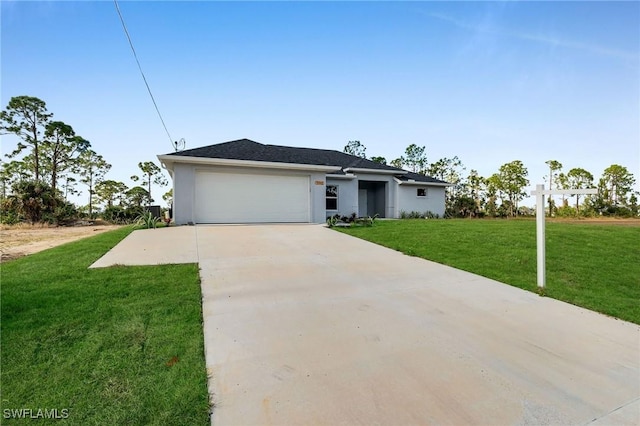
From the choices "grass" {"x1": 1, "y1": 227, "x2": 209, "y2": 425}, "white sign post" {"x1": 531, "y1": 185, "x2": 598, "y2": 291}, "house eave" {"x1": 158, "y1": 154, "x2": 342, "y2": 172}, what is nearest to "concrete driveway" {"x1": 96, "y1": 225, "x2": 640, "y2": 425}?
"grass" {"x1": 1, "y1": 227, "x2": 209, "y2": 425}

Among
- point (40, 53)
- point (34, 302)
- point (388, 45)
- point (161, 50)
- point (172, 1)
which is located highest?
point (388, 45)

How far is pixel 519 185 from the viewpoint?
87.4 feet

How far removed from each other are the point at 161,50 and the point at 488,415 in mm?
11677

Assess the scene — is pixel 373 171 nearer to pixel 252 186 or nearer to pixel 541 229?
pixel 252 186

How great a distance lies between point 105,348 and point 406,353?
8.80 ft

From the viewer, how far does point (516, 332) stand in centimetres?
308

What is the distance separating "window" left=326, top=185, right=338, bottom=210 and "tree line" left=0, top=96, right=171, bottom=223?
53.6 ft

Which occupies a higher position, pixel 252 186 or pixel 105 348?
pixel 252 186

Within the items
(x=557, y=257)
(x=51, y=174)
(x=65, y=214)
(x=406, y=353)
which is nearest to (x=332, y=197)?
(x=557, y=257)

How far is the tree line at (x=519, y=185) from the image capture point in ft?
82.6

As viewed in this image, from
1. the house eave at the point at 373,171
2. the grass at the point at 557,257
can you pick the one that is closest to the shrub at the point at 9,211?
the house eave at the point at 373,171

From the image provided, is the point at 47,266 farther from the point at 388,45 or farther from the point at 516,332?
the point at 388,45

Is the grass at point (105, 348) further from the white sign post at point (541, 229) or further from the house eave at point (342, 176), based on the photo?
the house eave at point (342, 176)

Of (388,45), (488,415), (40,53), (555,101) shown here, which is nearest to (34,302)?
(488,415)
